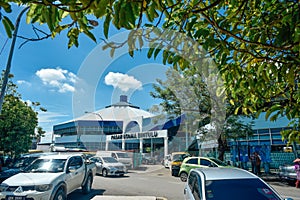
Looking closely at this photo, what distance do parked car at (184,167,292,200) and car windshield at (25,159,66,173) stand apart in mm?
5050

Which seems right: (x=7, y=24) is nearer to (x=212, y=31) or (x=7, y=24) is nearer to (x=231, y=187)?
(x=212, y=31)

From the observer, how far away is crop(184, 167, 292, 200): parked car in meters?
4.26

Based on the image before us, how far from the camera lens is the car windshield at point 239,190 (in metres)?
4.23

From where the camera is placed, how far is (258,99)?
9.63 ft

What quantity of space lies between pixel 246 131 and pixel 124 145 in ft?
67.7

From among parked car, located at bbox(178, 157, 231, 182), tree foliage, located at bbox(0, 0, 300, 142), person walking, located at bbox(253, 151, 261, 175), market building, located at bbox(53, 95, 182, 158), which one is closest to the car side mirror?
tree foliage, located at bbox(0, 0, 300, 142)

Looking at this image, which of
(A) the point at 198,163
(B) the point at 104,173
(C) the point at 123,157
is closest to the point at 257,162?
(A) the point at 198,163

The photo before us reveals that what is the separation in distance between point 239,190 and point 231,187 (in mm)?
159

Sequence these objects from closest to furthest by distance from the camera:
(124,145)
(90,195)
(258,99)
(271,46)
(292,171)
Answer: (271,46) < (258,99) < (90,195) < (292,171) < (124,145)

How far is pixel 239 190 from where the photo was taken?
4.36 metres

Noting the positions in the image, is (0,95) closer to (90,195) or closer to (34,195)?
(34,195)

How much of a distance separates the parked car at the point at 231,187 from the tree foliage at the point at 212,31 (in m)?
1.87

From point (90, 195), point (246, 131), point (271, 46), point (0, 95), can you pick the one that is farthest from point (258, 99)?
point (246, 131)

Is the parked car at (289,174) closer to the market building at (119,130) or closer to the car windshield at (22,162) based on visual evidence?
the market building at (119,130)
